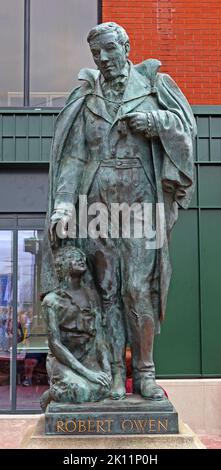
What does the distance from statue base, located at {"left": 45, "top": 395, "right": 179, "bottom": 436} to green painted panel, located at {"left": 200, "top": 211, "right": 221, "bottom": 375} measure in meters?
6.10

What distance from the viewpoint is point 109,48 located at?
14.2ft

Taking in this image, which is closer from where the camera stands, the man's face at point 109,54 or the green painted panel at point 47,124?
the man's face at point 109,54

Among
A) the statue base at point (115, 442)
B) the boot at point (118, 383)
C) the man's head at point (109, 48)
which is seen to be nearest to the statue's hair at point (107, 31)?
the man's head at point (109, 48)

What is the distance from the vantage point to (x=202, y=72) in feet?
33.9

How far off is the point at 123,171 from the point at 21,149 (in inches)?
243

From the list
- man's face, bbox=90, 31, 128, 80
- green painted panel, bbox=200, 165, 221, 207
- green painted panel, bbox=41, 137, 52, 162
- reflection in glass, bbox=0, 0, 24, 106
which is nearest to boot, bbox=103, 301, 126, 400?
man's face, bbox=90, 31, 128, 80

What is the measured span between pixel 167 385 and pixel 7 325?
282 cm

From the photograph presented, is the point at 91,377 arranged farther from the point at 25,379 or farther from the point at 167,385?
the point at 25,379

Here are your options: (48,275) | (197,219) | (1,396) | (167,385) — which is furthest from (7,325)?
(48,275)

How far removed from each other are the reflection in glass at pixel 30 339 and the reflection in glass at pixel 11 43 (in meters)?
2.71

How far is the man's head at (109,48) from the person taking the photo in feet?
14.2

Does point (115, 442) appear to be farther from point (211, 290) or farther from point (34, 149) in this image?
point (34, 149)

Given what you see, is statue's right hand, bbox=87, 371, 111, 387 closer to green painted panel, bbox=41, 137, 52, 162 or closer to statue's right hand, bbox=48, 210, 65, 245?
statue's right hand, bbox=48, 210, 65, 245

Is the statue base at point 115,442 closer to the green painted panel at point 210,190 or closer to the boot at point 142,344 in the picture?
the boot at point 142,344
